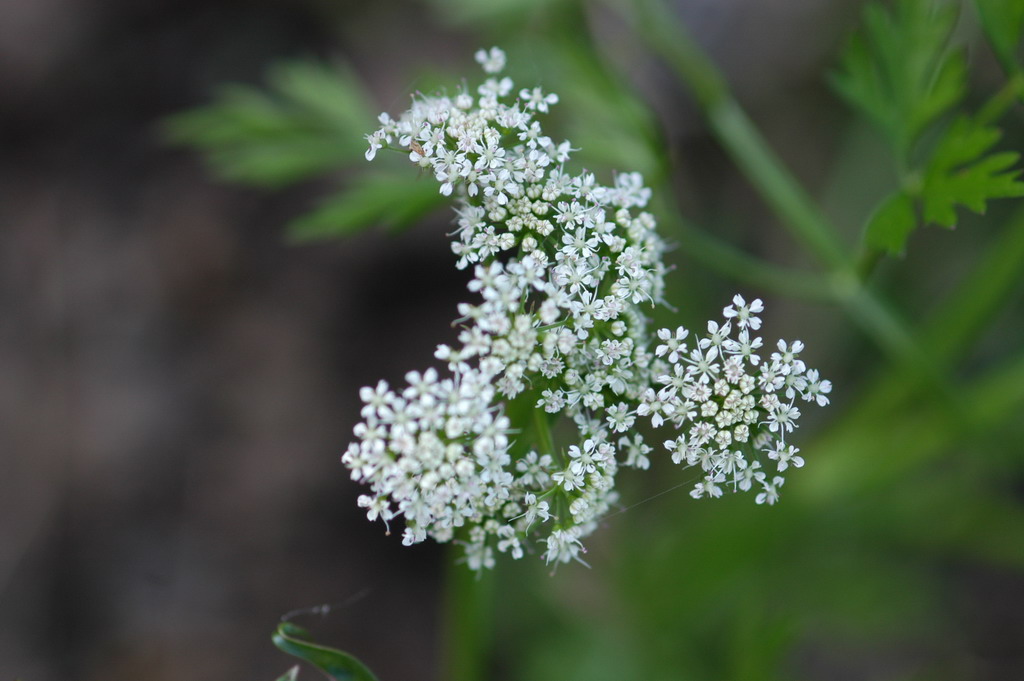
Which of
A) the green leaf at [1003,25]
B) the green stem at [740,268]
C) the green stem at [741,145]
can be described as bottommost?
the green stem at [740,268]

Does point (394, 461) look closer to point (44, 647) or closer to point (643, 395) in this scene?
point (643, 395)

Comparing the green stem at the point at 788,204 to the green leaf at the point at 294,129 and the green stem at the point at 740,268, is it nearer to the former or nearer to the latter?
the green stem at the point at 740,268

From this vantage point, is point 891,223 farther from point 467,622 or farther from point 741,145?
point 467,622

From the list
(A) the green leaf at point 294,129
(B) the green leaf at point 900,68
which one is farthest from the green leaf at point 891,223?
(A) the green leaf at point 294,129

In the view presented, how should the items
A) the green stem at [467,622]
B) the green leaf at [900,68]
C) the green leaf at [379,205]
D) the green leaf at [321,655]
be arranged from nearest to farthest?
the green leaf at [321,655], the green leaf at [900,68], the green leaf at [379,205], the green stem at [467,622]

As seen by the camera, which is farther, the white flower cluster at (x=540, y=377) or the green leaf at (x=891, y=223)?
the green leaf at (x=891, y=223)

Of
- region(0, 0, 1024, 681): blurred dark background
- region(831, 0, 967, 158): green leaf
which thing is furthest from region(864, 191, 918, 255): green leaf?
region(0, 0, 1024, 681): blurred dark background

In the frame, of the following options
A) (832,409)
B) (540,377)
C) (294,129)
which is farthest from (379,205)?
(832,409)
